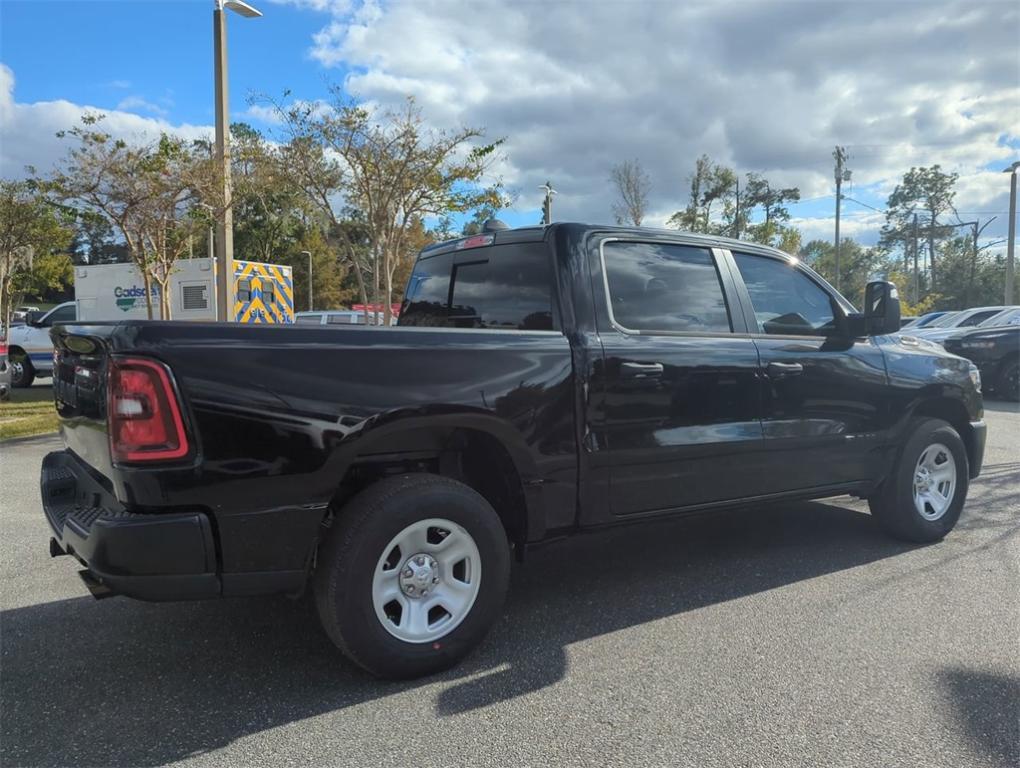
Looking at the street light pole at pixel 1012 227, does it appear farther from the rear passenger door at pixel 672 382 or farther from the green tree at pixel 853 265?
the green tree at pixel 853 265

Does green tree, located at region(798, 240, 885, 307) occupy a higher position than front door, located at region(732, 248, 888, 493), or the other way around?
green tree, located at region(798, 240, 885, 307)

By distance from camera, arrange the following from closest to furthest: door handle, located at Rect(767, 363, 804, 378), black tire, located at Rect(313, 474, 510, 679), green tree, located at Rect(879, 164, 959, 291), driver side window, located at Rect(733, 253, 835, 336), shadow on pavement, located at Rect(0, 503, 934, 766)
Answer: shadow on pavement, located at Rect(0, 503, 934, 766), black tire, located at Rect(313, 474, 510, 679), door handle, located at Rect(767, 363, 804, 378), driver side window, located at Rect(733, 253, 835, 336), green tree, located at Rect(879, 164, 959, 291)

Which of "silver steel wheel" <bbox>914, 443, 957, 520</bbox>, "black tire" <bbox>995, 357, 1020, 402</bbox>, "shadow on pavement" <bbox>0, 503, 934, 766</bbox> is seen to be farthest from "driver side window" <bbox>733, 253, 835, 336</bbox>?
"black tire" <bbox>995, 357, 1020, 402</bbox>

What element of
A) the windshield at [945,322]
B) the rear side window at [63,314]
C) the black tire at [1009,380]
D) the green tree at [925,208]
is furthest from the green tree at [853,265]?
the rear side window at [63,314]

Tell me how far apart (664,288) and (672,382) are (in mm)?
555

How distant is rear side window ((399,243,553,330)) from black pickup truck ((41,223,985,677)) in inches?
0.7

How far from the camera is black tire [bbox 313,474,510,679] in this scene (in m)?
2.83

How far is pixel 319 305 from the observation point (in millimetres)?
48688

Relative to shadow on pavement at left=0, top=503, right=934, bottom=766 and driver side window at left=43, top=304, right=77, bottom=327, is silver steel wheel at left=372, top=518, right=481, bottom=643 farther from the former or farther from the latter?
driver side window at left=43, top=304, right=77, bottom=327

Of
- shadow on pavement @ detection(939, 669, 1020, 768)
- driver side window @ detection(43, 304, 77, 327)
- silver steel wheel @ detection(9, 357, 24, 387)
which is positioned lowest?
shadow on pavement @ detection(939, 669, 1020, 768)

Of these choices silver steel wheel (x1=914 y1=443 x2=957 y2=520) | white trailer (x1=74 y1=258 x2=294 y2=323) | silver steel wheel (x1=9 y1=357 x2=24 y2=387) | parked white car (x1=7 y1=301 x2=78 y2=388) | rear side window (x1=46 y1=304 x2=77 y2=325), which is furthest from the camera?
rear side window (x1=46 y1=304 x2=77 y2=325)

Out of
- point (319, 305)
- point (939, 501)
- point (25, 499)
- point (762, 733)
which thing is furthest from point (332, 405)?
point (319, 305)

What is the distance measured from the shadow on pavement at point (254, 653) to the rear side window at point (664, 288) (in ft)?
4.71

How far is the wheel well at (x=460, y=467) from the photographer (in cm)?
309
